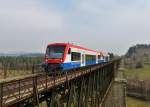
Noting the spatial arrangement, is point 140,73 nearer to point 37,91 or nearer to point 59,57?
point 59,57

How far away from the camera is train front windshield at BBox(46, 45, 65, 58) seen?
2590 cm

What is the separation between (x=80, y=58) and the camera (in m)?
32.5

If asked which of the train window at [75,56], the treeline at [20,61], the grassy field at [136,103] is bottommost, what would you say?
the grassy field at [136,103]

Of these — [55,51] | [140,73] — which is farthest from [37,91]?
[140,73]

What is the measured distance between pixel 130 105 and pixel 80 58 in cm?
4741

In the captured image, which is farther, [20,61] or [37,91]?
[20,61]

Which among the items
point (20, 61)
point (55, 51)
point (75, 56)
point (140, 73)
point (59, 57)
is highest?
point (55, 51)

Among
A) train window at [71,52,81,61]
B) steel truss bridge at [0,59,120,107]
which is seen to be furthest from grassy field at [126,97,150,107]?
steel truss bridge at [0,59,120,107]

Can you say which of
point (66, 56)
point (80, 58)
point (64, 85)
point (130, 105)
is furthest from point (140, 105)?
point (64, 85)

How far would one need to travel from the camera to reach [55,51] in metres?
26.5

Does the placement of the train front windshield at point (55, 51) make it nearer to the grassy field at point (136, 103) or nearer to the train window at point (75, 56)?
the train window at point (75, 56)

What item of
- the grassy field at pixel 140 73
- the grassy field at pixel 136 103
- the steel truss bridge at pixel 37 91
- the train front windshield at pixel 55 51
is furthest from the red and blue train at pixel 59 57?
the grassy field at pixel 140 73

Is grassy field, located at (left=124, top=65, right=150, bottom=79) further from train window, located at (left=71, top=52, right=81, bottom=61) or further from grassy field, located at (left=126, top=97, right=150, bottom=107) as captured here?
train window, located at (left=71, top=52, right=81, bottom=61)

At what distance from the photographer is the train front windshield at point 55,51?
25900mm
